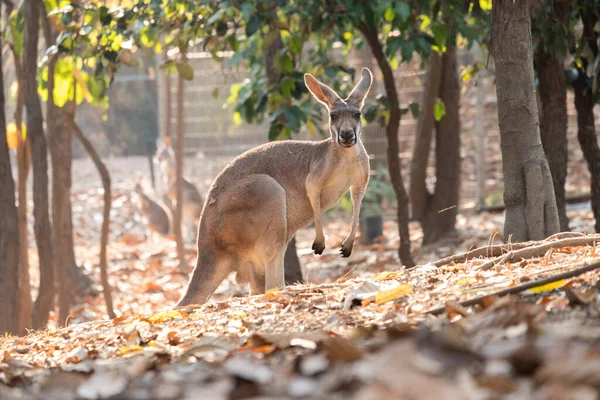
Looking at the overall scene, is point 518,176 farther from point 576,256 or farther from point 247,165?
point 247,165

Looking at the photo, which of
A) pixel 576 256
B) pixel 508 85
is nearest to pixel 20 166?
pixel 508 85

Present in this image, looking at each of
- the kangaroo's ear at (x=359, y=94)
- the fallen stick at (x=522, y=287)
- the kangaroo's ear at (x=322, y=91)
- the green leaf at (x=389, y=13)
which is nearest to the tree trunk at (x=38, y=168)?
the kangaroo's ear at (x=322, y=91)

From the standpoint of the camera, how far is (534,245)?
14.7 ft

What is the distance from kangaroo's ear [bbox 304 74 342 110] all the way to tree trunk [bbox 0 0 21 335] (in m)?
2.01

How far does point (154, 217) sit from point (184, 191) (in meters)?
0.62

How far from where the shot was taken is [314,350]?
2760 millimetres

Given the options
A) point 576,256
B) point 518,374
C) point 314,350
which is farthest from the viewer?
point 576,256

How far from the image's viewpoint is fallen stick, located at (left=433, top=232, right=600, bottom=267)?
441cm

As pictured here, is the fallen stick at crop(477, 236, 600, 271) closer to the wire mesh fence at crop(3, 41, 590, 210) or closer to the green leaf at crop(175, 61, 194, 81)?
the green leaf at crop(175, 61, 194, 81)

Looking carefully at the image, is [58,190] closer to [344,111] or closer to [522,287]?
[344,111]

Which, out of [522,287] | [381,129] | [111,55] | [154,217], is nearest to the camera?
[522,287]

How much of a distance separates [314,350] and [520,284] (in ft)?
3.25

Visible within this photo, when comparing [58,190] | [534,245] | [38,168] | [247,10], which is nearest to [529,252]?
[534,245]

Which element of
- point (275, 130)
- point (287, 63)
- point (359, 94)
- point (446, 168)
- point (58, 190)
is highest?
point (287, 63)
